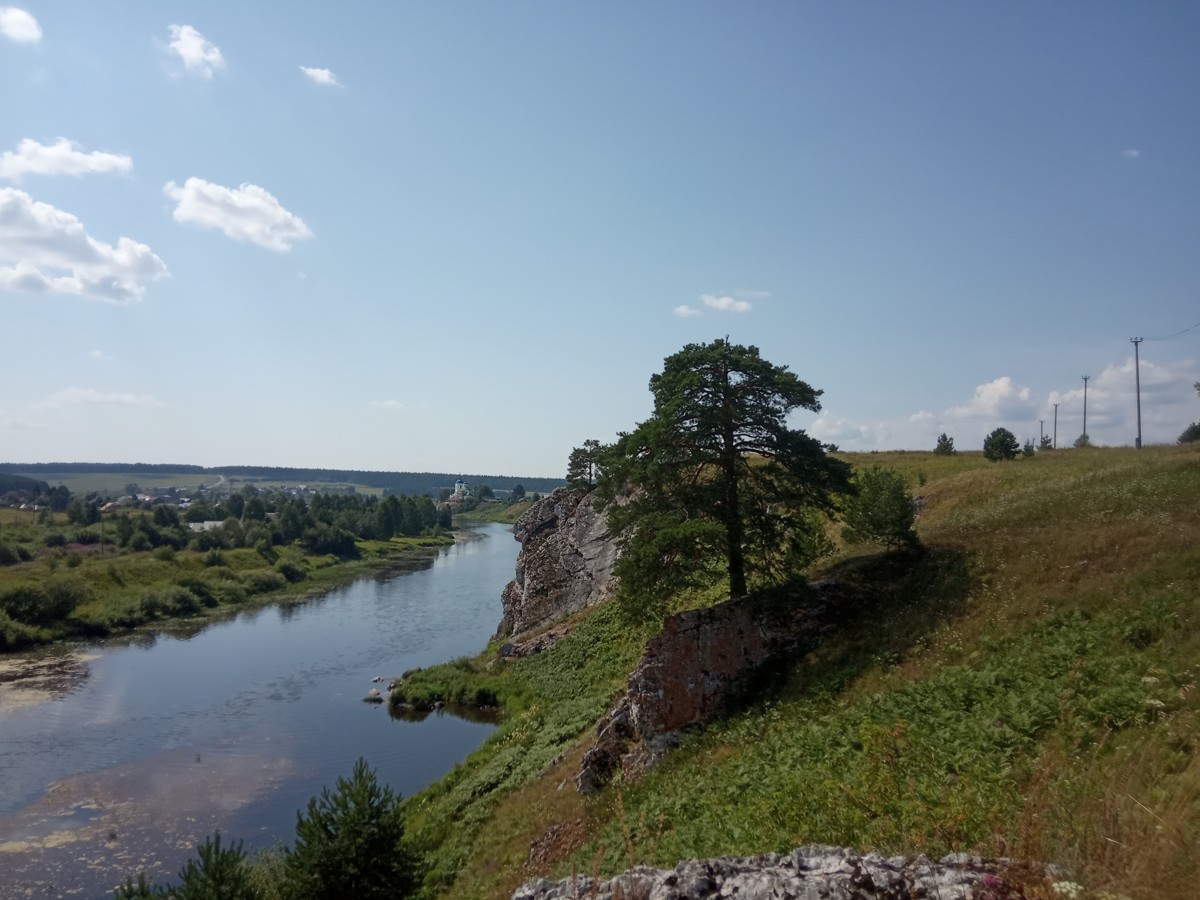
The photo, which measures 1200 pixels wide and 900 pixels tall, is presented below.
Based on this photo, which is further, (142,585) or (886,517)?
(142,585)

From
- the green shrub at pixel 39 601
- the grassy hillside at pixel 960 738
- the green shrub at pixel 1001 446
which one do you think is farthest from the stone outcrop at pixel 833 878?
the green shrub at pixel 39 601

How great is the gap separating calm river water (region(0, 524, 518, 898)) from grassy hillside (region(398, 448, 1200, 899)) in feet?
24.0

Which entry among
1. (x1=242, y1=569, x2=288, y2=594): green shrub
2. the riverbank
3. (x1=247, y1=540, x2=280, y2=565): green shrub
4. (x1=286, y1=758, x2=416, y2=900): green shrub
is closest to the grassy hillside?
(x1=286, y1=758, x2=416, y2=900): green shrub

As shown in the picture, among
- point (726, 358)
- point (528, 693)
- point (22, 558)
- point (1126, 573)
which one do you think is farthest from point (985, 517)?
point (22, 558)

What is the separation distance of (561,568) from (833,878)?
144ft

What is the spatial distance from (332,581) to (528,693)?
5902 centimetres

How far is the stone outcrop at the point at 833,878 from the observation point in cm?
548

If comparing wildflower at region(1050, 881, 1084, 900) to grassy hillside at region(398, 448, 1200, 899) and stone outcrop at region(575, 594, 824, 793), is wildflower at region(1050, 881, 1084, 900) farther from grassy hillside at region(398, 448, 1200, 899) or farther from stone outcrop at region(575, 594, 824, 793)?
stone outcrop at region(575, 594, 824, 793)

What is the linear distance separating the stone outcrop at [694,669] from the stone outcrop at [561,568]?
23.4 m

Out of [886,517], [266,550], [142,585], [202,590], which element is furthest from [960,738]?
[266,550]

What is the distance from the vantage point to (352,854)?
1444 centimetres

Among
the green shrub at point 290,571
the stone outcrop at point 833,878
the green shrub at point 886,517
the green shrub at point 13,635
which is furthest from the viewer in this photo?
the green shrub at point 290,571

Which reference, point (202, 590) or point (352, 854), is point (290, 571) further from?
point (352, 854)

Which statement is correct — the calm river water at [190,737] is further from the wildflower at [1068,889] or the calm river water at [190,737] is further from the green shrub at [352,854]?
the wildflower at [1068,889]
